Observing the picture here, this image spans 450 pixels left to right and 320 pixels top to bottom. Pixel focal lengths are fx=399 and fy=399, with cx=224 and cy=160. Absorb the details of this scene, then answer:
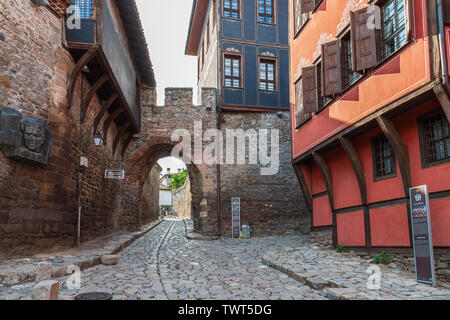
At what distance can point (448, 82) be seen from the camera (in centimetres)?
544

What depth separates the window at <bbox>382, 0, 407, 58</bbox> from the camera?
267 inches

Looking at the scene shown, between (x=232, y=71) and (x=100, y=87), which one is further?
(x=232, y=71)

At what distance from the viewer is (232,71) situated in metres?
16.4

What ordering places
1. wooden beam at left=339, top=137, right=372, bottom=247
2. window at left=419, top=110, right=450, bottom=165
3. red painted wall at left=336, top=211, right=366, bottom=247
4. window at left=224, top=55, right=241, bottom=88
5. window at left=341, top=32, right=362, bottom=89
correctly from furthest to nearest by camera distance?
window at left=224, top=55, right=241, bottom=88
window at left=341, top=32, right=362, bottom=89
red painted wall at left=336, top=211, right=366, bottom=247
wooden beam at left=339, top=137, right=372, bottom=247
window at left=419, top=110, right=450, bottom=165

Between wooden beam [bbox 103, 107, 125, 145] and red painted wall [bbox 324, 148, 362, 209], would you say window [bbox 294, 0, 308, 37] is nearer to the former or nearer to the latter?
red painted wall [bbox 324, 148, 362, 209]

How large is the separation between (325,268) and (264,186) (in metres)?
8.77

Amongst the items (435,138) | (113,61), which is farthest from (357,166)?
(113,61)

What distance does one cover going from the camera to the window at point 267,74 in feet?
54.5

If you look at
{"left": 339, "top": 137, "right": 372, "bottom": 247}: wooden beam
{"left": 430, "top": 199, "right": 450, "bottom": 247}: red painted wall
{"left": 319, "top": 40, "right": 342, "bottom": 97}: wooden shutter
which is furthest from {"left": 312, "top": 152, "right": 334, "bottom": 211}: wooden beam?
{"left": 430, "top": 199, "right": 450, "bottom": 247}: red painted wall

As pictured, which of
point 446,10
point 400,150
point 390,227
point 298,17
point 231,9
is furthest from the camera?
point 231,9

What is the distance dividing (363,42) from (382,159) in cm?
229

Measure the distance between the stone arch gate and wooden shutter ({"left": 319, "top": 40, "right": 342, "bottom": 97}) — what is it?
790 centimetres

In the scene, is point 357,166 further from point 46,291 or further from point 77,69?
point 77,69

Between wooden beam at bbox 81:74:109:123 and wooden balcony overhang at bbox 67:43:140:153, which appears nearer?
wooden balcony overhang at bbox 67:43:140:153
